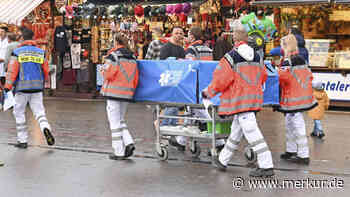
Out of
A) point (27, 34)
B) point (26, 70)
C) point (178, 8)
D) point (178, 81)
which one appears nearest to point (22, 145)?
point (26, 70)

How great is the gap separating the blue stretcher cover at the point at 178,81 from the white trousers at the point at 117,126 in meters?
0.36

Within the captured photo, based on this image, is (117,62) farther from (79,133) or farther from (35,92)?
(79,133)

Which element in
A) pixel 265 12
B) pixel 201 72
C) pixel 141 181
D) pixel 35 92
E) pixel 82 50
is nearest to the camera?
pixel 141 181

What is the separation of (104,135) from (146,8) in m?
6.31

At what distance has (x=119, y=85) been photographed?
32.9 ft

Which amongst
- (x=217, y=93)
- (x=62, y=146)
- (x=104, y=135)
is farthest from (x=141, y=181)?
(x=104, y=135)

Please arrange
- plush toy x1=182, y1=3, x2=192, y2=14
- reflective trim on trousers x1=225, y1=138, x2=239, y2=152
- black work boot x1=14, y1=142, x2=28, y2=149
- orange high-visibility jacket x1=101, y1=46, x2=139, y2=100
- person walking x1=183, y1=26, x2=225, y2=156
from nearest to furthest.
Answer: reflective trim on trousers x1=225, y1=138, x2=239, y2=152 < orange high-visibility jacket x1=101, y1=46, x2=139, y2=100 < person walking x1=183, y1=26, x2=225, y2=156 < black work boot x1=14, y1=142, x2=28, y2=149 < plush toy x1=182, y1=3, x2=192, y2=14

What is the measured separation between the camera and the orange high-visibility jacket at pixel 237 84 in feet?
29.2

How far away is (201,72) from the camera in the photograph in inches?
388

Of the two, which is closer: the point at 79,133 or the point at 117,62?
the point at 117,62

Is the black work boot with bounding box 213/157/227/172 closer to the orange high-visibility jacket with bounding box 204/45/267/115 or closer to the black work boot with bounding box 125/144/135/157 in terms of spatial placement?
the orange high-visibility jacket with bounding box 204/45/267/115

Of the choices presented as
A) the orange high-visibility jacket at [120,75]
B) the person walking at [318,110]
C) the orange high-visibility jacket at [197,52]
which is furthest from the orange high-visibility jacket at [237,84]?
the person walking at [318,110]

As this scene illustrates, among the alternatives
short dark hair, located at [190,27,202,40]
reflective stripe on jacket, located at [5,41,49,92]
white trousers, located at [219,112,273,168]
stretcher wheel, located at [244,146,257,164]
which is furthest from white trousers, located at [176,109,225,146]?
reflective stripe on jacket, located at [5,41,49,92]

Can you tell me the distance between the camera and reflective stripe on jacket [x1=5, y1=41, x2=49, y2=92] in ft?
37.0
